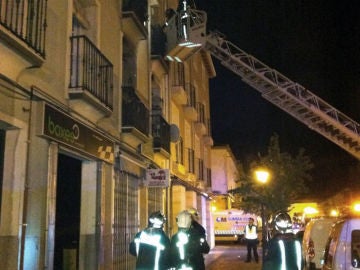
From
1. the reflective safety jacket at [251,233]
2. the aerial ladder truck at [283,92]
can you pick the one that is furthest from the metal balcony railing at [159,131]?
the reflective safety jacket at [251,233]

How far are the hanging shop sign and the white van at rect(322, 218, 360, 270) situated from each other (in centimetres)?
809

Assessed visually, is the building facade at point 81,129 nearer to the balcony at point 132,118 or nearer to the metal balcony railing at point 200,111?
the balcony at point 132,118

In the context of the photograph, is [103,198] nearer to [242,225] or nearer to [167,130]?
[167,130]

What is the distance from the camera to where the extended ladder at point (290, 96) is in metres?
23.2

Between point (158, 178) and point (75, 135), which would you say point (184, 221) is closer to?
point (75, 135)

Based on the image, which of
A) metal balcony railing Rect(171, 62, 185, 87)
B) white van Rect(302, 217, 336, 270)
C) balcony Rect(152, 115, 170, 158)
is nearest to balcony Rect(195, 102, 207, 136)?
metal balcony railing Rect(171, 62, 185, 87)

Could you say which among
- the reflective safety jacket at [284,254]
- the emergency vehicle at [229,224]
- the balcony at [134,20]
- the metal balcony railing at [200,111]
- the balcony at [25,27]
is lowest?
the reflective safety jacket at [284,254]

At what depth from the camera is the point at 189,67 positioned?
23938mm

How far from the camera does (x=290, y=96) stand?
23.9m

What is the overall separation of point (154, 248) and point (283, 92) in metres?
18.6

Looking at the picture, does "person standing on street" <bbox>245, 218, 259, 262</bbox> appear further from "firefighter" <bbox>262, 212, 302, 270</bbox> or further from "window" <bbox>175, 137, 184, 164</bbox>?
"firefighter" <bbox>262, 212, 302, 270</bbox>

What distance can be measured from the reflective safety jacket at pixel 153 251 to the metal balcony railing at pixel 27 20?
3.16 metres

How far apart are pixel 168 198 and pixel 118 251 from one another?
592 centimetres

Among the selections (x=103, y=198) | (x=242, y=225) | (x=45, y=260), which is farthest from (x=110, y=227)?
(x=242, y=225)
